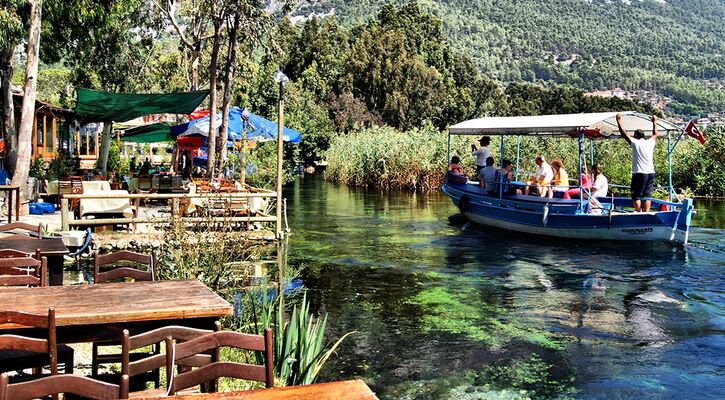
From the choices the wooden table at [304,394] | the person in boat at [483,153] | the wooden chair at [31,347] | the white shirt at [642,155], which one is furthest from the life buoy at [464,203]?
the wooden table at [304,394]

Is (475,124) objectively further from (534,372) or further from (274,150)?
(534,372)

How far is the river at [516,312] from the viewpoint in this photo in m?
8.44

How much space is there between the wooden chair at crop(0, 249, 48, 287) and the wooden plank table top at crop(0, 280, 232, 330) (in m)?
0.38

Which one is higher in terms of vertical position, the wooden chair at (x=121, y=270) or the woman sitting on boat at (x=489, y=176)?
the woman sitting on boat at (x=489, y=176)

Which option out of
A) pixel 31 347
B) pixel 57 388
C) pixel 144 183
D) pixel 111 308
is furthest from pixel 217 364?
pixel 144 183

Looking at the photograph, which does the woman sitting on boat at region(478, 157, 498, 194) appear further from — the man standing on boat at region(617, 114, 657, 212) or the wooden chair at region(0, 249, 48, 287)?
the wooden chair at region(0, 249, 48, 287)

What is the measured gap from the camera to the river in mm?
8438

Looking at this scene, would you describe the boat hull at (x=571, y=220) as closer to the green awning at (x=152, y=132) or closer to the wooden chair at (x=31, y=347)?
the green awning at (x=152, y=132)

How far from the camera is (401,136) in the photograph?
40.6m

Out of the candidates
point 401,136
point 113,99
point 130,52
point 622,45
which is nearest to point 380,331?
point 113,99

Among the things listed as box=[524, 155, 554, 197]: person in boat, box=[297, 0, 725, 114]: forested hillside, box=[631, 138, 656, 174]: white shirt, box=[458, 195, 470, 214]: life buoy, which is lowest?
box=[458, 195, 470, 214]: life buoy

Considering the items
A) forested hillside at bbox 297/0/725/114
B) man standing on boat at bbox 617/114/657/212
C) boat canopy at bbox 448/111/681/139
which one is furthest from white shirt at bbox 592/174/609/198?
forested hillside at bbox 297/0/725/114

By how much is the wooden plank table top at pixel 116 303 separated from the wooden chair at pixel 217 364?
933mm

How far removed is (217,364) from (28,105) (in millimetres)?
14300
